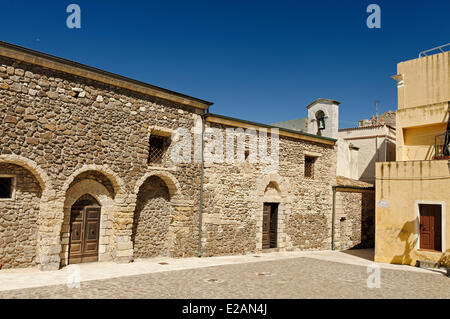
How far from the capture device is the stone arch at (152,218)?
10680 mm

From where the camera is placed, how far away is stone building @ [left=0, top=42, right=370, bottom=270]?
334 inches

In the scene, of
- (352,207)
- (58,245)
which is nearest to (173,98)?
(58,245)

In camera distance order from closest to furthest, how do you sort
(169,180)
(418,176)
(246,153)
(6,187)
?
(6,187)
(418,176)
(169,180)
(246,153)

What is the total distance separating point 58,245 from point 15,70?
14.2 feet

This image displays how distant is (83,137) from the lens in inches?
369

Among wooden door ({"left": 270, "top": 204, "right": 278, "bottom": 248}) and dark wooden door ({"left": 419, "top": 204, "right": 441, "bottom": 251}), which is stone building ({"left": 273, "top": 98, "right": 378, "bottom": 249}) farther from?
dark wooden door ({"left": 419, "top": 204, "right": 441, "bottom": 251})

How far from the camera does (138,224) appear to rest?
1066 centimetres

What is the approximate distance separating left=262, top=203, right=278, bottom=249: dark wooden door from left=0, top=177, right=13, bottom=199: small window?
8.48 m

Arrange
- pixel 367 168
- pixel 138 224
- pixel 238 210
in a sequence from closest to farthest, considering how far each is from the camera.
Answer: pixel 138 224 → pixel 238 210 → pixel 367 168

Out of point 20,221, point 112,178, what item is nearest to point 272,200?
point 112,178

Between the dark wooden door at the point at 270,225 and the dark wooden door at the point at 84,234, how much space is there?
6320 millimetres

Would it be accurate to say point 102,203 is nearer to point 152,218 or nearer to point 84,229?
point 84,229

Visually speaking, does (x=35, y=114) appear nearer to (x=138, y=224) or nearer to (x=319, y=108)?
(x=138, y=224)

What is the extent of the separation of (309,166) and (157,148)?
7.21 meters
